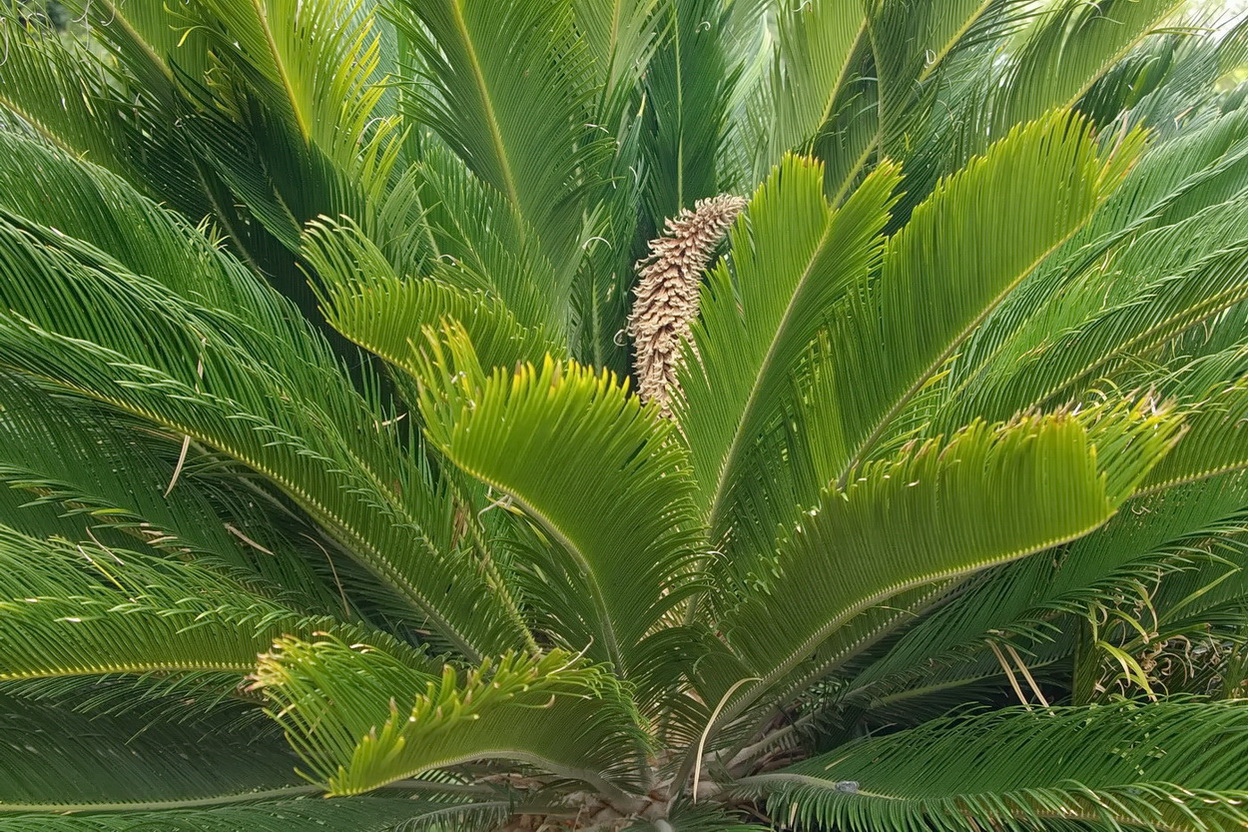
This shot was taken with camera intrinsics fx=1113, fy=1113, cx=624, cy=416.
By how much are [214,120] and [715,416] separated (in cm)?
139

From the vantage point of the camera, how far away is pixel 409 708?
64.9 inches

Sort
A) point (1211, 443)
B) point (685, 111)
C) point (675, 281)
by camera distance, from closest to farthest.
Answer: point (1211, 443) → point (675, 281) → point (685, 111)

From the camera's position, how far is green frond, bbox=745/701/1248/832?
173 centimetres

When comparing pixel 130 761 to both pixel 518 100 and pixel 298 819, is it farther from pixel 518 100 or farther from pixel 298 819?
pixel 518 100

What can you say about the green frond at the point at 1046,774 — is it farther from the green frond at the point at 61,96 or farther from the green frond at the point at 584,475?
the green frond at the point at 61,96

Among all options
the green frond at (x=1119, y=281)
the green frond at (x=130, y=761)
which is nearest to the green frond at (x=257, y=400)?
the green frond at (x=130, y=761)

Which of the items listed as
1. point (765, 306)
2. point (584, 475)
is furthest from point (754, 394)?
point (584, 475)

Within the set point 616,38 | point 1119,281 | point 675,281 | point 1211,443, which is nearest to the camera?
point 1211,443

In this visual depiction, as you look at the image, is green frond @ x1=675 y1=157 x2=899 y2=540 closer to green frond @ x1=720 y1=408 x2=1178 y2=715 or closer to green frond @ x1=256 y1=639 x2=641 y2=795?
green frond @ x1=720 y1=408 x2=1178 y2=715

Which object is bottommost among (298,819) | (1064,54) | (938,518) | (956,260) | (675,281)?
(298,819)

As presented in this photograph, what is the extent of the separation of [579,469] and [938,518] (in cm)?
54

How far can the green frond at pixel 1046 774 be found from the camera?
1727mm

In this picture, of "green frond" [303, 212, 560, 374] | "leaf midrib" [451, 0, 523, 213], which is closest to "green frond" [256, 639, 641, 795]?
"green frond" [303, 212, 560, 374]

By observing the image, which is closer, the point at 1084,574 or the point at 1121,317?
the point at 1084,574
